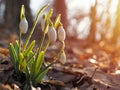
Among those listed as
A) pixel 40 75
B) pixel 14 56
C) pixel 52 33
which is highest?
pixel 52 33

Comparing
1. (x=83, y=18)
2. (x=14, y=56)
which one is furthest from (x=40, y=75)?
(x=83, y=18)

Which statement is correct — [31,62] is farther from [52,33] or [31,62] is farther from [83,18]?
[83,18]

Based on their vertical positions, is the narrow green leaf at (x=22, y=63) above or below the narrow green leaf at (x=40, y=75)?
above

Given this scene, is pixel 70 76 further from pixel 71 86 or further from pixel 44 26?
pixel 44 26

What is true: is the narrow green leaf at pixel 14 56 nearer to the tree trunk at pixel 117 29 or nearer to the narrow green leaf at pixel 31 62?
the narrow green leaf at pixel 31 62

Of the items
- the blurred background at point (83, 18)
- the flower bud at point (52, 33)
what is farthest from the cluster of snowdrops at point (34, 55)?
the blurred background at point (83, 18)

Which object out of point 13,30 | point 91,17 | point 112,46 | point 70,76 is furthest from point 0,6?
point 70,76

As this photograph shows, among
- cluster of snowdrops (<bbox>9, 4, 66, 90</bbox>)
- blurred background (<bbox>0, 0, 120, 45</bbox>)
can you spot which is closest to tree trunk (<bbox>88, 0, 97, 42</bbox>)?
blurred background (<bbox>0, 0, 120, 45</bbox>)

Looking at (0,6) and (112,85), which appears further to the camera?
(0,6)
